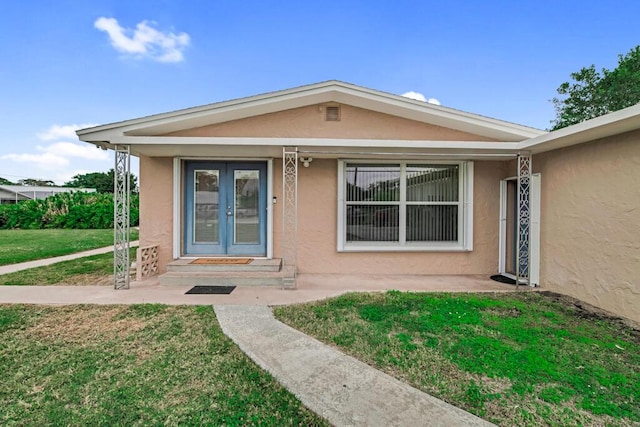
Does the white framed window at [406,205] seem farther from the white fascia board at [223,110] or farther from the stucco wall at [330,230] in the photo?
the white fascia board at [223,110]

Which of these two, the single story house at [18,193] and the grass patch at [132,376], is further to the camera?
the single story house at [18,193]

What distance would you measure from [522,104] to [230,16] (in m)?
13.2

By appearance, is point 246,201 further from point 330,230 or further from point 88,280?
point 88,280

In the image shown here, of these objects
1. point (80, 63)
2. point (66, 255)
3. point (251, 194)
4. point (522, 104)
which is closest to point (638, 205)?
point (251, 194)

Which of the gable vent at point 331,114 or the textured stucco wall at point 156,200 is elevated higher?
the gable vent at point 331,114

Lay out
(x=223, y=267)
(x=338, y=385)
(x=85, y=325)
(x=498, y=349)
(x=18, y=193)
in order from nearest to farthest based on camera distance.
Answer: (x=338, y=385), (x=498, y=349), (x=85, y=325), (x=223, y=267), (x=18, y=193)

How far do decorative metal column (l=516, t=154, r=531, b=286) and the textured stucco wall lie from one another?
22.9 feet

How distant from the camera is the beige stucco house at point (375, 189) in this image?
5.32 meters

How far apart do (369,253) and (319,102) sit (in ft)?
11.2

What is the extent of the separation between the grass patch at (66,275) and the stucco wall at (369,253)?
4.09 meters

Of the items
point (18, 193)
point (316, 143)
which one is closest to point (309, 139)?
point (316, 143)

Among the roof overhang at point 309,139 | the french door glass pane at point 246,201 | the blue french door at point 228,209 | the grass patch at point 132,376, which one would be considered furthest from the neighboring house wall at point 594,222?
the french door glass pane at point 246,201

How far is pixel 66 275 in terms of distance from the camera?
6.89 metres

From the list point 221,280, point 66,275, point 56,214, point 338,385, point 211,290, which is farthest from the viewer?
point 56,214
